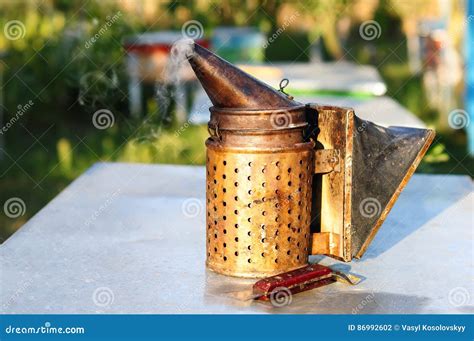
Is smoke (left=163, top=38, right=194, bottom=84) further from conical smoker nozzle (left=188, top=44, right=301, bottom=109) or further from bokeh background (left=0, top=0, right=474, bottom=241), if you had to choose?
bokeh background (left=0, top=0, right=474, bottom=241)

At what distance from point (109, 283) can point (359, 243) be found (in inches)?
41.1

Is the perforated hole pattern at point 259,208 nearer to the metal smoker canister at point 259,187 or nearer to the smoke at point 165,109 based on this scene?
the metal smoker canister at point 259,187

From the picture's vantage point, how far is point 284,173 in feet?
12.0

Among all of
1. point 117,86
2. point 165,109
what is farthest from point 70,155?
point 117,86

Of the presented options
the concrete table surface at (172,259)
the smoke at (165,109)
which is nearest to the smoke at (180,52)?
the concrete table surface at (172,259)

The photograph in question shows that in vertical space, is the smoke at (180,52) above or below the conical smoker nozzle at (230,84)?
above

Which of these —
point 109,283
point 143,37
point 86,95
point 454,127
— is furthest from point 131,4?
point 109,283

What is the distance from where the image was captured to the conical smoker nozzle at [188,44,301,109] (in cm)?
359

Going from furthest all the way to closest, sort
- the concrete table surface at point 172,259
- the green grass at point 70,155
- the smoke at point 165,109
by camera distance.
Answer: the smoke at point 165,109 → the green grass at point 70,155 → the concrete table surface at point 172,259

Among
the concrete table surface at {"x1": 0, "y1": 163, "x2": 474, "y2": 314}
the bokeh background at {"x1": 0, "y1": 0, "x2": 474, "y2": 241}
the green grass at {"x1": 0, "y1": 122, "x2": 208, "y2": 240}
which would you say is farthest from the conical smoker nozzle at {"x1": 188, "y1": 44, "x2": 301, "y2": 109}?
the green grass at {"x1": 0, "y1": 122, "x2": 208, "y2": 240}

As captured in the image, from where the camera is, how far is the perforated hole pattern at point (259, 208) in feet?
11.9

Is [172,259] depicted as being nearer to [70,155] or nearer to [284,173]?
[284,173]

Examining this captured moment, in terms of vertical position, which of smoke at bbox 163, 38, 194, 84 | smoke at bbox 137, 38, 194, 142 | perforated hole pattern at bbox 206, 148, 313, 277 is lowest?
perforated hole pattern at bbox 206, 148, 313, 277

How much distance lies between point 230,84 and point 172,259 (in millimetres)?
952
